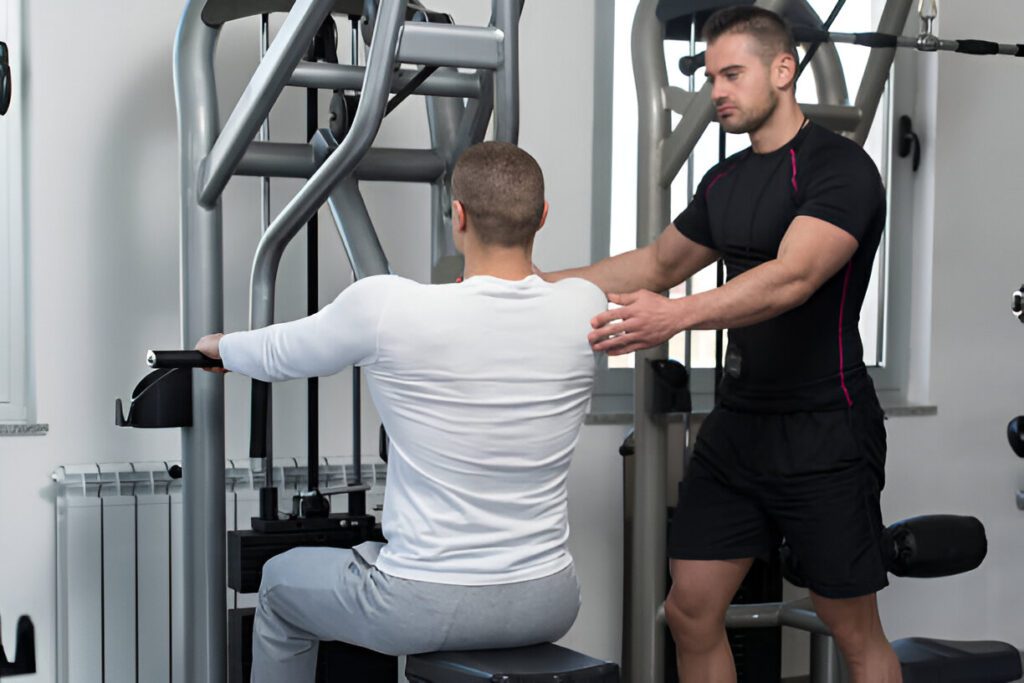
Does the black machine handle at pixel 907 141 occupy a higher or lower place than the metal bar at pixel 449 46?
higher

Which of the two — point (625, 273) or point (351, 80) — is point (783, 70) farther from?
point (351, 80)

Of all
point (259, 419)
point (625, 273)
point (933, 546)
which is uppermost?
point (625, 273)

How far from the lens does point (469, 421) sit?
161cm

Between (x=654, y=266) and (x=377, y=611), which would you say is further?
(x=654, y=266)

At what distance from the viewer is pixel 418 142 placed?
311 cm

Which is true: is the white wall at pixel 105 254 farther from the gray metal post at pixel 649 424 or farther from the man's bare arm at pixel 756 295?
the man's bare arm at pixel 756 295

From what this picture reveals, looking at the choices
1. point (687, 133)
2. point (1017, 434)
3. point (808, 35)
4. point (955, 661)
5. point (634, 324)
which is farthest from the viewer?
point (1017, 434)

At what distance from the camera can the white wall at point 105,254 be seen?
2.76 m

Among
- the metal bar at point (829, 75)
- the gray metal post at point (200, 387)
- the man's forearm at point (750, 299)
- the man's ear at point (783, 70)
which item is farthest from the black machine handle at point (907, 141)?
the gray metal post at point (200, 387)

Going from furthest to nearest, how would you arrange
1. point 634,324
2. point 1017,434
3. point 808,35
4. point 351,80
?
point 1017,434, point 808,35, point 351,80, point 634,324

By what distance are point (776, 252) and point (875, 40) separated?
2.37 feet

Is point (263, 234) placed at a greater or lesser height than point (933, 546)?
greater

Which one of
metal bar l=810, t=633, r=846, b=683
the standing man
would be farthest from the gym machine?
metal bar l=810, t=633, r=846, b=683

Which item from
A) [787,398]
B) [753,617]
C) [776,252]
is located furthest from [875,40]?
[753,617]
